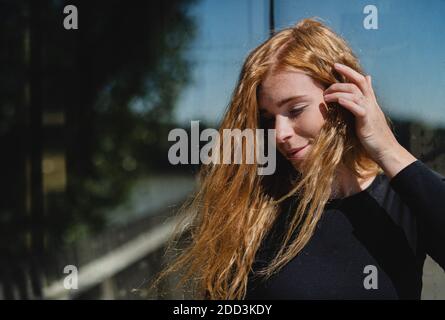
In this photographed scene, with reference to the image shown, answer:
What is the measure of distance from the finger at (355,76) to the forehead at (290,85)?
6 centimetres

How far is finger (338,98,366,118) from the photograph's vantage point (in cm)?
128

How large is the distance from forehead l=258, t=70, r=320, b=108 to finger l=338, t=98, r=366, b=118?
79 millimetres

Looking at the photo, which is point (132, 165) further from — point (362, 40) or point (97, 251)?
point (362, 40)

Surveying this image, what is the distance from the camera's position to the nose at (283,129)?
1333mm

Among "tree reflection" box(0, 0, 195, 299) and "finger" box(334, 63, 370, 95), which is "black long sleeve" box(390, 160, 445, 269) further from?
"tree reflection" box(0, 0, 195, 299)

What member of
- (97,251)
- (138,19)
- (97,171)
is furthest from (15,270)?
(138,19)

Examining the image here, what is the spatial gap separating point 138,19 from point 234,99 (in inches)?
69.6

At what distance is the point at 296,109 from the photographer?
1.34 m

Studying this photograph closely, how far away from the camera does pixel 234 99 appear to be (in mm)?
1468

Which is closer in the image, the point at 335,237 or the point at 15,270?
the point at 335,237

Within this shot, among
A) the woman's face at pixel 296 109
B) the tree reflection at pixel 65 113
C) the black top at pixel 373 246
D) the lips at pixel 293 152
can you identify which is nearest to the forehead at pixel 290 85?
the woman's face at pixel 296 109

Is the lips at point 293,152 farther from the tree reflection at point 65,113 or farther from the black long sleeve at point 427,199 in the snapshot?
the tree reflection at point 65,113

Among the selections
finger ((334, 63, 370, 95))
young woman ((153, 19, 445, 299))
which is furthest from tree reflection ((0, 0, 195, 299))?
finger ((334, 63, 370, 95))

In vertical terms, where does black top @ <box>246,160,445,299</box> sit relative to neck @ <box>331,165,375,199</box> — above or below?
below
